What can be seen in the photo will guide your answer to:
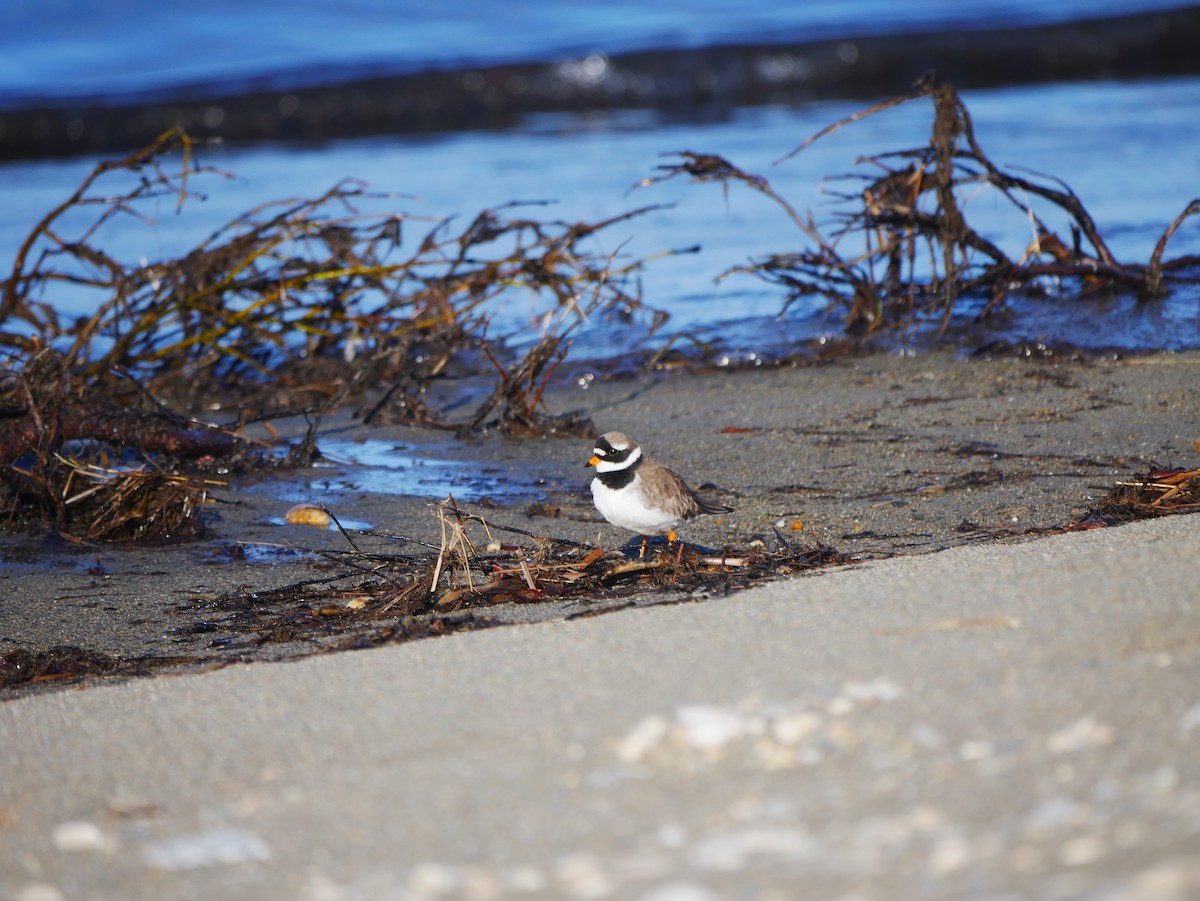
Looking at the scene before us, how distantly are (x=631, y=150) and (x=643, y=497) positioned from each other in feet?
33.0

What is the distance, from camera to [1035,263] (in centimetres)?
714

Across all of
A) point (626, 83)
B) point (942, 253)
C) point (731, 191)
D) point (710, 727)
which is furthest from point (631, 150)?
point (710, 727)

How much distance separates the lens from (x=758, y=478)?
191 inches

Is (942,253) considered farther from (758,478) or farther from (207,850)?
(207,850)

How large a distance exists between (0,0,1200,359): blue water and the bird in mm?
1949

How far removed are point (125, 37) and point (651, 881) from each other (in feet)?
78.5

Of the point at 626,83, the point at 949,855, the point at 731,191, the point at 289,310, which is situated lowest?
the point at 949,855

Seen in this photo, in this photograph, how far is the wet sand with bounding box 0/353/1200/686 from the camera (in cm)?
390

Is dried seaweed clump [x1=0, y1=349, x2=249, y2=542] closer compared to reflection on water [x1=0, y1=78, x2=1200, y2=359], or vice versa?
dried seaweed clump [x1=0, y1=349, x2=249, y2=542]

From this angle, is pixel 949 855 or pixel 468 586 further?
pixel 468 586

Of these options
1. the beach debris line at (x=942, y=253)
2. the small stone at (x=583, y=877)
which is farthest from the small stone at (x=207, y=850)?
the beach debris line at (x=942, y=253)

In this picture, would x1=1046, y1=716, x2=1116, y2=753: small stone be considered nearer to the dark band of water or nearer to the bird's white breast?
the bird's white breast

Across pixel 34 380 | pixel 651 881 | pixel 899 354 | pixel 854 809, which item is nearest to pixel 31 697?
pixel 651 881

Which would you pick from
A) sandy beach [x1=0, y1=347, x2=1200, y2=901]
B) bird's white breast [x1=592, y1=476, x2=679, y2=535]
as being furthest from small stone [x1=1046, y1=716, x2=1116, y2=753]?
bird's white breast [x1=592, y1=476, x2=679, y2=535]
